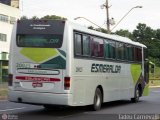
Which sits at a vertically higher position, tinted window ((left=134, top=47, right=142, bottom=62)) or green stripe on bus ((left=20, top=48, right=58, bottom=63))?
tinted window ((left=134, top=47, right=142, bottom=62))

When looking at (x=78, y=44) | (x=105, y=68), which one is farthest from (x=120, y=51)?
(x=78, y=44)

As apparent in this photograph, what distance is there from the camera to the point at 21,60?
17.4 m

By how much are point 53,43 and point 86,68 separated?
188cm

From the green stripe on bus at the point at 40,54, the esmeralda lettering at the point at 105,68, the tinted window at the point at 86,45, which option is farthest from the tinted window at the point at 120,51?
the green stripe on bus at the point at 40,54

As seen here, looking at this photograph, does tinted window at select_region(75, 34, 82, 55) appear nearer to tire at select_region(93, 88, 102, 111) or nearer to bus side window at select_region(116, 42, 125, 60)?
tire at select_region(93, 88, 102, 111)

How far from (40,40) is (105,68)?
4.10m

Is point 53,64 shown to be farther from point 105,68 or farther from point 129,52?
point 129,52

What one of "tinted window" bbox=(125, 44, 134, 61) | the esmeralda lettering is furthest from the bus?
"tinted window" bbox=(125, 44, 134, 61)

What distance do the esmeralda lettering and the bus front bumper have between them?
275 cm

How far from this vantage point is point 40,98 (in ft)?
55.1

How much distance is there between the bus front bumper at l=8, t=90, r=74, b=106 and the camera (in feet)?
54.3

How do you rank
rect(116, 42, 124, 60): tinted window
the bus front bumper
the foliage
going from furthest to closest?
the foliage < rect(116, 42, 124, 60): tinted window < the bus front bumper

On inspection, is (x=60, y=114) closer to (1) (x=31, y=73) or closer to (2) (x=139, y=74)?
(1) (x=31, y=73)

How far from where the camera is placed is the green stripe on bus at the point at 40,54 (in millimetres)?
17031
